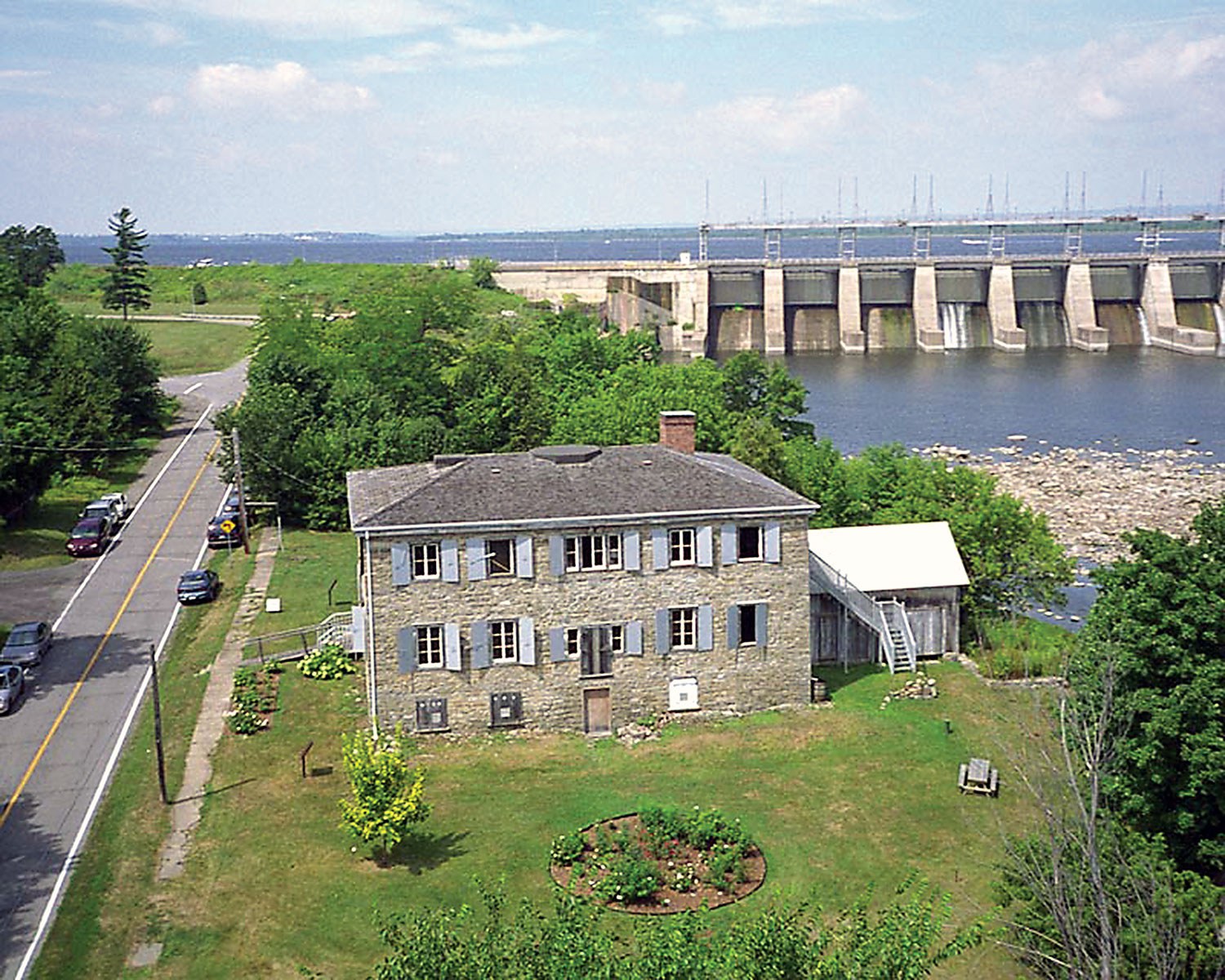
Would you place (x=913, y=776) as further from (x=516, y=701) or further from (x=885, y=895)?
(x=516, y=701)

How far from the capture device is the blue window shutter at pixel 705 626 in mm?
41469

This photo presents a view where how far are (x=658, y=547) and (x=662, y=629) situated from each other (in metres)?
2.49

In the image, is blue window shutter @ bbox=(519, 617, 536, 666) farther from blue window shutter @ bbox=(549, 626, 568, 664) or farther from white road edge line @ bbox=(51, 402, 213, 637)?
white road edge line @ bbox=(51, 402, 213, 637)

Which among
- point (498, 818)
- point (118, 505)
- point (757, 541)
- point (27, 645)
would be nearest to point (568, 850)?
point (498, 818)

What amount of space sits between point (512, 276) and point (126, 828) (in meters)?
121

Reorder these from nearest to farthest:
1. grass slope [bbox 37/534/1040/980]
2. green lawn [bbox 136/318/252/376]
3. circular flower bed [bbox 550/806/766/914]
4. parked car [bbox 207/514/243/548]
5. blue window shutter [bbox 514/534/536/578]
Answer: grass slope [bbox 37/534/1040/980] < circular flower bed [bbox 550/806/766/914] < blue window shutter [bbox 514/534/536/578] < parked car [bbox 207/514/243/548] < green lawn [bbox 136/318/252/376]

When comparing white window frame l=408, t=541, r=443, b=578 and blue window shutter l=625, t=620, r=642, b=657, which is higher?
white window frame l=408, t=541, r=443, b=578

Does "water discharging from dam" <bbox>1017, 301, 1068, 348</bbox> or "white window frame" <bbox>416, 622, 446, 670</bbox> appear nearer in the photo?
"white window frame" <bbox>416, 622, 446, 670</bbox>

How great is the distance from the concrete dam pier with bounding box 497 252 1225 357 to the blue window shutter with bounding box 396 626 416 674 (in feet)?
333

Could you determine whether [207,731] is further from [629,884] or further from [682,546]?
[629,884]

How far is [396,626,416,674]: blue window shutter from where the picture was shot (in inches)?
1571

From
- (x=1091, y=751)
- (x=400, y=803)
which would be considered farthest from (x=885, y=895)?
(x=400, y=803)

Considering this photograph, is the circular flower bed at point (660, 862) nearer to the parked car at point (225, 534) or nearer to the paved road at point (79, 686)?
the paved road at point (79, 686)

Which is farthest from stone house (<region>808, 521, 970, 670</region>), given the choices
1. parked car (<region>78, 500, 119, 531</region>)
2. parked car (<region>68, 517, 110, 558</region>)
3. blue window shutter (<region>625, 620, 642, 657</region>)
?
parked car (<region>78, 500, 119, 531</region>)
